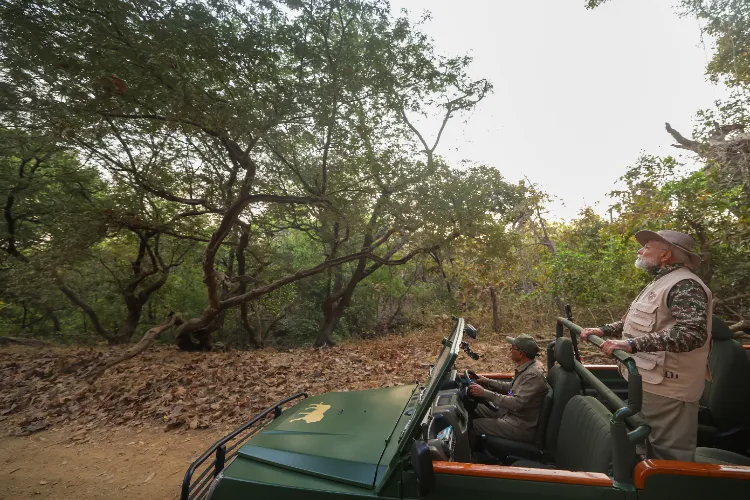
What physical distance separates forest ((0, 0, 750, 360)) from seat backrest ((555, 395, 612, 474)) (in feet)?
19.9

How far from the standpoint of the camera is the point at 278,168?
8891 mm

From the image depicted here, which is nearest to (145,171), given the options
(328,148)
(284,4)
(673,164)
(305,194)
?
(305,194)

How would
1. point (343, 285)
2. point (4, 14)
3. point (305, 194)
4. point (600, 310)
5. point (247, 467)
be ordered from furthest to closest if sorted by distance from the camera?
point (343, 285), point (600, 310), point (305, 194), point (4, 14), point (247, 467)

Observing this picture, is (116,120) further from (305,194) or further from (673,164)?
(673,164)

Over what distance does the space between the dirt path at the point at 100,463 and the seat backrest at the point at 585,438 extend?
3800 millimetres

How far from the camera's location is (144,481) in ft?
14.7

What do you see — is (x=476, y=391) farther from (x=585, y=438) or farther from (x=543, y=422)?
(x=585, y=438)

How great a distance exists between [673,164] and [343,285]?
1234 centimetres

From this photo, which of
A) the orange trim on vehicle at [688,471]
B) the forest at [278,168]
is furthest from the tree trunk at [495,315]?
the orange trim on vehicle at [688,471]

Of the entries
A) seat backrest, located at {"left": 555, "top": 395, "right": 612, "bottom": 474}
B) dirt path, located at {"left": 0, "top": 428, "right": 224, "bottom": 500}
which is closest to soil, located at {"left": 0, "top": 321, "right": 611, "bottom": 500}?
dirt path, located at {"left": 0, "top": 428, "right": 224, "bottom": 500}

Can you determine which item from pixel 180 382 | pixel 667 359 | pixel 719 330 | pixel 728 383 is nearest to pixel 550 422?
pixel 667 359

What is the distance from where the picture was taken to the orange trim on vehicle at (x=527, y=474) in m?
1.89

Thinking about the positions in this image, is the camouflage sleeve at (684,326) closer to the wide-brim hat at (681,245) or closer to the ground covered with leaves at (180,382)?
the wide-brim hat at (681,245)

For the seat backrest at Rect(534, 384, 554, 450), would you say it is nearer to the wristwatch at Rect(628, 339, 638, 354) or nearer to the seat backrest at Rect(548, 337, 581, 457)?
the seat backrest at Rect(548, 337, 581, 457)
